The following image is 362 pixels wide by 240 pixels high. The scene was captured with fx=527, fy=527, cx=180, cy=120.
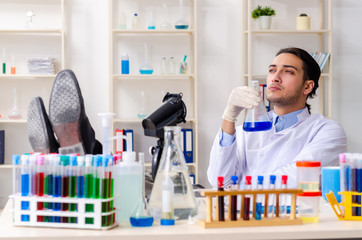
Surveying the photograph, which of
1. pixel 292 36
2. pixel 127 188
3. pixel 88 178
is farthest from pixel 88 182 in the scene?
pixel 292 36

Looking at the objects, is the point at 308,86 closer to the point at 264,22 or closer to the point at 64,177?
the point at 64,177

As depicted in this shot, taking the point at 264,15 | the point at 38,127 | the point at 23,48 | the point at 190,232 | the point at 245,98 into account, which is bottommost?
the point at 190,232

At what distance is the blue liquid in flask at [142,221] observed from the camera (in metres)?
1.35

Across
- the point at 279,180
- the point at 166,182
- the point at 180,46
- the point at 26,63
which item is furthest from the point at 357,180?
the point at 26,63

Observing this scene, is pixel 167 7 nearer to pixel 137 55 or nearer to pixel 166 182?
pixel 137 55

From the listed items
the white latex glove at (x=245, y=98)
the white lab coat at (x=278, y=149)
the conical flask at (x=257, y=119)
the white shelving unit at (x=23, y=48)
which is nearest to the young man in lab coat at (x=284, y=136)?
the white lab coat at (x=278, y=149)

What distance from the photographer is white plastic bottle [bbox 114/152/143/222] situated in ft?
4.62

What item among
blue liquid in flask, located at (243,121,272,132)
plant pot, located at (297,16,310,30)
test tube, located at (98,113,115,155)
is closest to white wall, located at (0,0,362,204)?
plant pot, located at (297,16,310,30)

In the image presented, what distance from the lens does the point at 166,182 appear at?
1405 mm

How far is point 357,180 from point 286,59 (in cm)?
114

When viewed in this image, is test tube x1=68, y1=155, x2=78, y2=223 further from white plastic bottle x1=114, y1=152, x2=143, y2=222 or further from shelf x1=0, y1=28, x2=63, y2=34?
shelf x1=0, y1=28, x2=63, y2=34

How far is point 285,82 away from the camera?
252cm

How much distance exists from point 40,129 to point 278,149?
1.39 meters

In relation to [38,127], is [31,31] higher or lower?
higher
